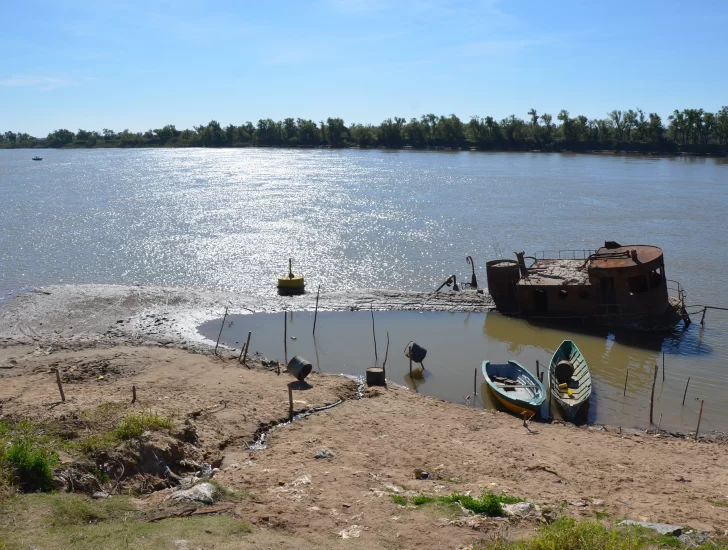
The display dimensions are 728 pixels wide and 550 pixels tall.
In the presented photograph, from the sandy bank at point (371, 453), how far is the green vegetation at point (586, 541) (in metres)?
1.18

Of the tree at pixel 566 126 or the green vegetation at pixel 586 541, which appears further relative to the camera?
the tree at pixel 566 126

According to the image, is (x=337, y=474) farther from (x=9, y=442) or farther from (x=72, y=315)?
(x=72, y=315)

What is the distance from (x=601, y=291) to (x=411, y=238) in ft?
81.6

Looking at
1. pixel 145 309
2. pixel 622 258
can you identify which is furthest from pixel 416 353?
pixel 145 309

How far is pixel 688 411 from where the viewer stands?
22.9 meters

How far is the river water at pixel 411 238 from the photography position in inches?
1142

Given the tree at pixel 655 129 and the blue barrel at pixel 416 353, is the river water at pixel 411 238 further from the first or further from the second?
the tree at pixel 655 129

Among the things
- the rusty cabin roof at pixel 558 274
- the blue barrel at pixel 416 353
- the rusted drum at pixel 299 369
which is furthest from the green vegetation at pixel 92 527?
the rusty cabin roof at pixel 558 274

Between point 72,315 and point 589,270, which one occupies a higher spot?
point 589,270

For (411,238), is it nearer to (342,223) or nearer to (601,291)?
(342,223)

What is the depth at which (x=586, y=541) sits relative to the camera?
9.74m

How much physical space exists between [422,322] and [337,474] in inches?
752

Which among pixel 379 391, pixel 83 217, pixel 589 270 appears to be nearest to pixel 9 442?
pixel 379 391

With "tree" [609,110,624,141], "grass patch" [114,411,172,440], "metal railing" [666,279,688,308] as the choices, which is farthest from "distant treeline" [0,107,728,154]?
"grass patch" [114,411,172,440]
